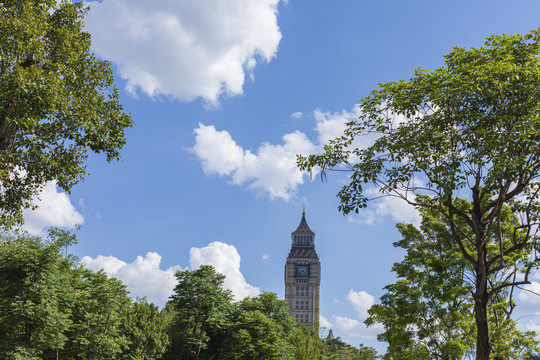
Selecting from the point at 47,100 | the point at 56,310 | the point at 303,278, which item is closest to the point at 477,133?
the point at 47,100

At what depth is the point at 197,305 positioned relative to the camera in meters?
42.3

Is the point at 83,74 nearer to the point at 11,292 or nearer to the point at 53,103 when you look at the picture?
the point at 53,103

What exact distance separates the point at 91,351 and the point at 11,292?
296 inches

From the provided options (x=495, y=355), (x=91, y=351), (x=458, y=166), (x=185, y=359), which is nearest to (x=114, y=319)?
(x=91, y=351)

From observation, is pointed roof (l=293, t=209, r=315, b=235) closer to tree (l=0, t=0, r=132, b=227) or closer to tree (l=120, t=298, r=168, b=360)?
tree (l=120, t=298, r=168, b=360)

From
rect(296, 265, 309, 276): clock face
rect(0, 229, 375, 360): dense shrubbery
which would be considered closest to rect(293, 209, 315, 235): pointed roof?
rect(296, 265, 309, 276): clock face

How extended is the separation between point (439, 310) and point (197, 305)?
2460cm

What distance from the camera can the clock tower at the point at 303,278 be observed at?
17562 cm

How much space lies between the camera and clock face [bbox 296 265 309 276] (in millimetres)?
179750

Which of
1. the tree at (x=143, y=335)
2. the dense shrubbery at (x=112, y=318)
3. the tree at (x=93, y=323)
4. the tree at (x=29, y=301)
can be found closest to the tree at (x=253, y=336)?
the dense shrubbery at (x=112, y=318)

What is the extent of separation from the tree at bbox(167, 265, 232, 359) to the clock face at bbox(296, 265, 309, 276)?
453ft

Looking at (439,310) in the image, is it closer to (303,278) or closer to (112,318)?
(112,318)

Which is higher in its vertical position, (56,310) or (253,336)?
(253,336)

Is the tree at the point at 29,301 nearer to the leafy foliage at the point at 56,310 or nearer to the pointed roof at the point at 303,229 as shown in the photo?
the leafy foliage at the point at 56,310
